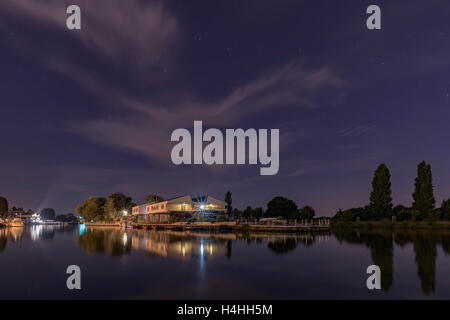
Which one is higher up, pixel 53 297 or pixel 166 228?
pixel 53 297

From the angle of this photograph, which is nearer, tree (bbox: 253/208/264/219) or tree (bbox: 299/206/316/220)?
tree (bbox: 299/206/316/220)

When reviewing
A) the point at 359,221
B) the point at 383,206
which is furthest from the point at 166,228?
the point at 383,206

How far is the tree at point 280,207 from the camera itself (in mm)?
102125

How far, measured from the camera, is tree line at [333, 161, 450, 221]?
76.9m

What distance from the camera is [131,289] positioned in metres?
19.7

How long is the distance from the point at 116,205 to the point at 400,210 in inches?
4425

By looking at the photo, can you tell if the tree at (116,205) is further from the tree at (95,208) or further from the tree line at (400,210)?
the tree line at (400,210)

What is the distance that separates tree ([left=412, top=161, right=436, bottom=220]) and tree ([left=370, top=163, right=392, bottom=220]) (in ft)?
20.0

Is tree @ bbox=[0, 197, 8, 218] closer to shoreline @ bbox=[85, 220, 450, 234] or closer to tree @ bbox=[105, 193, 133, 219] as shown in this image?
tree @ bbox=[105, 193, 133, 219]

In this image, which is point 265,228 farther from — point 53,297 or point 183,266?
point 53,297

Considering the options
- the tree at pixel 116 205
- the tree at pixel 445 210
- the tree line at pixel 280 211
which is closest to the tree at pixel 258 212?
the tree line at pixel 280 211

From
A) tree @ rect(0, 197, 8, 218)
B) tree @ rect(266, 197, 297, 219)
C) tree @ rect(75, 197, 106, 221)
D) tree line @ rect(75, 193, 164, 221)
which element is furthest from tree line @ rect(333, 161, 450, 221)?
tree @ rect(0, 197, 8, 218)

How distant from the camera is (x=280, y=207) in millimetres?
103000
